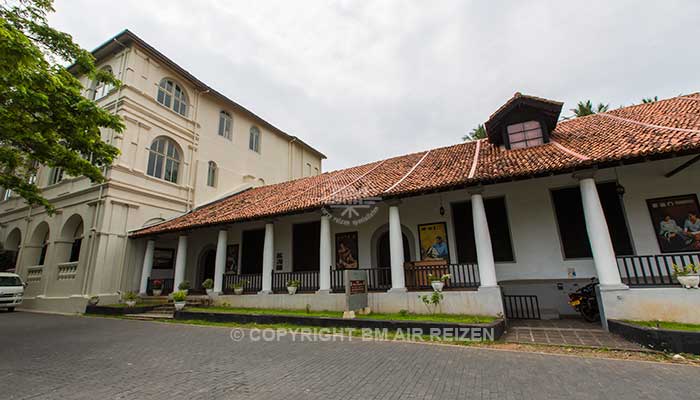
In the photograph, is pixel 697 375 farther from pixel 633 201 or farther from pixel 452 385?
pixel 633 201

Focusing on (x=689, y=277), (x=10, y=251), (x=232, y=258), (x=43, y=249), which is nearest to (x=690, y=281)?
(x=689, y=277)

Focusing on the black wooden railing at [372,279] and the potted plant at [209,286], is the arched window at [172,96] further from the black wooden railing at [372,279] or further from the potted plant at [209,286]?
the black wooden railing at [372,279]

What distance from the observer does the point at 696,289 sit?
6.58 meters

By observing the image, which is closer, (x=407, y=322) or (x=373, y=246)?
(x=407, y=322)

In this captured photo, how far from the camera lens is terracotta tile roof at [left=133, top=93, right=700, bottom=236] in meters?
7.74

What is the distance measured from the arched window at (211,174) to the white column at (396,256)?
46.1ft

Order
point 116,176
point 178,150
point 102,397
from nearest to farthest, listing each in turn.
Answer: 1. point 102,397
2. point 116,176
3. point 178,150

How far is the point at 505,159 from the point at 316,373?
28.4ft

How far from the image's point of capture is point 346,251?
13172 millimetres

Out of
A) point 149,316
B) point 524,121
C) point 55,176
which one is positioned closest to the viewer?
point 524,121

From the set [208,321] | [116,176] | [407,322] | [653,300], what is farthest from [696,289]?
[116,176]

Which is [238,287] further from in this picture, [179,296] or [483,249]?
[483,249]

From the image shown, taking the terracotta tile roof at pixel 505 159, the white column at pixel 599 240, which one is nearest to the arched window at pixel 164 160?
the terracotta tile roof at pixel 505 159

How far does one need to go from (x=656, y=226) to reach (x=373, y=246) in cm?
880
